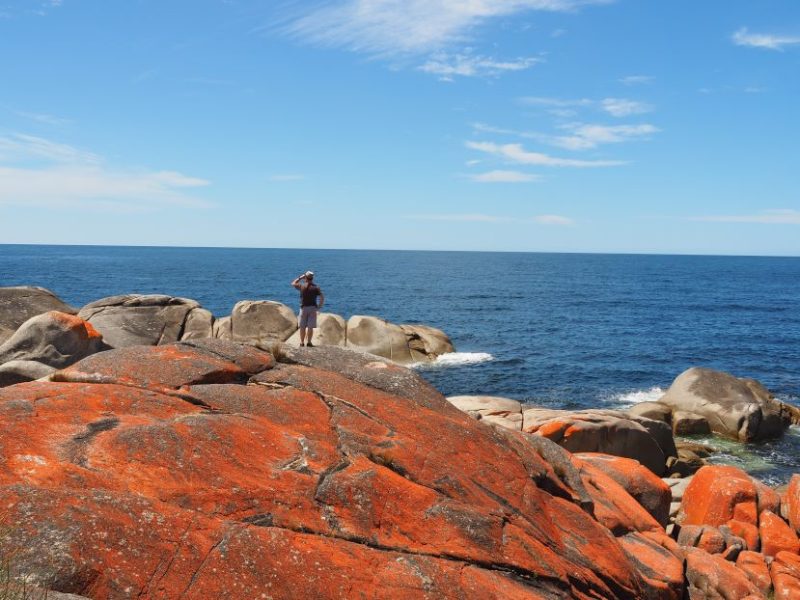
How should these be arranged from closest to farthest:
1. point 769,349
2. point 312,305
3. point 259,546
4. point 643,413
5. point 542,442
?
point 259,546 → point 542,442 → point 312,305 → point 643,413 → point 769,349

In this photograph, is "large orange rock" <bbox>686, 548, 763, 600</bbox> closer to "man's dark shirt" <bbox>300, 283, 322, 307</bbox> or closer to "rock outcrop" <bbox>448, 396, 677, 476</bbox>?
"rock outcrop" <bbox>448, 396, 677, 476</bbox>

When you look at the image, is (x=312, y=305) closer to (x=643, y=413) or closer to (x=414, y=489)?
(x=414, y=489)

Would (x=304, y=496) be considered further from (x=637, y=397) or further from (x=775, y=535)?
(x=637, y=397)

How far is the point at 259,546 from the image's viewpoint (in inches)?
254

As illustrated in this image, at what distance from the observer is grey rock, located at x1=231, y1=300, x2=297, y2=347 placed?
120 ft

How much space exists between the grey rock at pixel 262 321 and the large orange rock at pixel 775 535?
87.1 feet

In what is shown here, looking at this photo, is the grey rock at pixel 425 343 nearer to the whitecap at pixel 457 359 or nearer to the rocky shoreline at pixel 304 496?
the whitecap at pixel 457 359

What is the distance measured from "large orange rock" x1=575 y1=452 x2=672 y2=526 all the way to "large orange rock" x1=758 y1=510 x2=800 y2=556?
10.2 ft

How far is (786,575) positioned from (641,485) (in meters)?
3.62

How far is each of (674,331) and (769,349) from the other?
1046 centimetres

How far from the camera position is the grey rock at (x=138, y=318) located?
3127 centimetres

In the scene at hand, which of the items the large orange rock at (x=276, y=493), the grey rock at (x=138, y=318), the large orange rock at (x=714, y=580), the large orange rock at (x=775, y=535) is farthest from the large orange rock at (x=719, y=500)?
the grey rock at (x=138, y=318)

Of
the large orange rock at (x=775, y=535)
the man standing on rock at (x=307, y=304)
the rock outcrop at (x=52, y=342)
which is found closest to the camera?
the large orange rock at (x=775, y=535)

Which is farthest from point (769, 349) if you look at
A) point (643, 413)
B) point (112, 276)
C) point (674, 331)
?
point (112, 276)
